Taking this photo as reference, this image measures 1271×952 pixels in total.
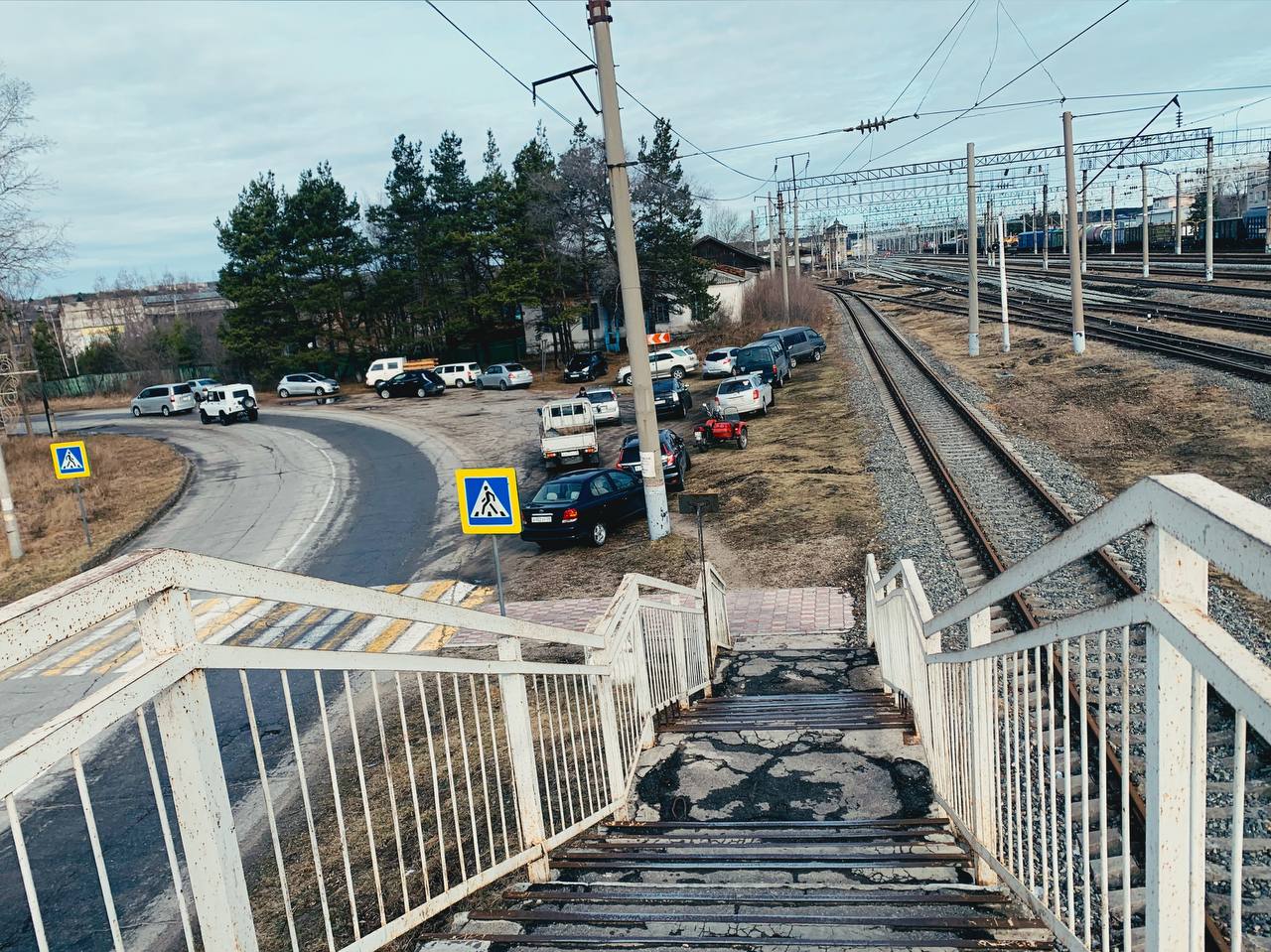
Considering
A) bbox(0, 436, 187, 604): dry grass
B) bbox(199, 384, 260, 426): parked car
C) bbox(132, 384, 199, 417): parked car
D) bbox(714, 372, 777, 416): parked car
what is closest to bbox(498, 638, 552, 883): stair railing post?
bbox(0, 436, 187, 604): dry grass

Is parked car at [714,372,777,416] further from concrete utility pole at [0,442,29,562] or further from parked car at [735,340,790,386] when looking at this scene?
concrete utility pole at [0,442,29,562]

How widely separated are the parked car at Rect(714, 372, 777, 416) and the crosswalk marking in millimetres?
14232

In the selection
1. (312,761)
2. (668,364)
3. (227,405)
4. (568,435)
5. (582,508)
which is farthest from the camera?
(227,405)

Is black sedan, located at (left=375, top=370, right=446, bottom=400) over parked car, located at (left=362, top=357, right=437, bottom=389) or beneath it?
beneath

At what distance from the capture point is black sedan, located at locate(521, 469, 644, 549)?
19.9m

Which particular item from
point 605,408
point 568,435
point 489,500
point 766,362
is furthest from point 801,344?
point 489,500

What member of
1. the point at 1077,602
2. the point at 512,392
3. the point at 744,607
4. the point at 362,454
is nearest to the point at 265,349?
the point at 512,392

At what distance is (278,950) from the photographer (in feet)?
21.1

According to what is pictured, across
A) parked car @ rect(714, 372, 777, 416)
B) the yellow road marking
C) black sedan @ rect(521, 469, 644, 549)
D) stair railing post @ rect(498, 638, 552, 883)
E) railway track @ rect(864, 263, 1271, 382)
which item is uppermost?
stair railing post @ rect(498, 638, 552, 883)

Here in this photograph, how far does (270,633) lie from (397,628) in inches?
82.6

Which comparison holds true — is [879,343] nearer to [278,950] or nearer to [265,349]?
[265,349]

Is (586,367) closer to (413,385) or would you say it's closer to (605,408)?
(413,385)

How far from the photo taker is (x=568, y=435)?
2873cm

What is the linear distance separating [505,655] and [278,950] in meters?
3.31
